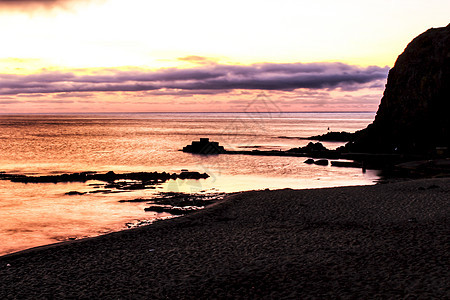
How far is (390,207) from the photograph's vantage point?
21.2 meters

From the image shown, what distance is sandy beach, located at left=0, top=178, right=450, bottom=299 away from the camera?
35.4 ft

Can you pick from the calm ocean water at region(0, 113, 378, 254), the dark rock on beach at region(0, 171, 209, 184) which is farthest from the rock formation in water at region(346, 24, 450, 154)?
the dark rock on beach at region(0, 171, 209, 184)

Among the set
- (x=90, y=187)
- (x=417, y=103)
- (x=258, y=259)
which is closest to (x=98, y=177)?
(x=90, y=187)

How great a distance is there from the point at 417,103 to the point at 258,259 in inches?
2399

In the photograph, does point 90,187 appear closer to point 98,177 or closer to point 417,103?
point 98,177

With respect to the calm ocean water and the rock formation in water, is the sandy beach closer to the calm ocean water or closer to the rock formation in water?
the calm ocean water

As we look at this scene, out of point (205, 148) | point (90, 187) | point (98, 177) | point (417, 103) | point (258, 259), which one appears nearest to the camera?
point (258, 259)

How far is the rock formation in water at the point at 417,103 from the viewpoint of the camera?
63.0m

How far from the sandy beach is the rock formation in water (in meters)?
47.4

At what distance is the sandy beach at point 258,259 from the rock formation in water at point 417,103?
47.4 meters

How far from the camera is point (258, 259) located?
1331cm

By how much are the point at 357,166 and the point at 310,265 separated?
144ft

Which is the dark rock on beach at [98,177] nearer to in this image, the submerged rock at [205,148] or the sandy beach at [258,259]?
the sandy beach at [258,259]

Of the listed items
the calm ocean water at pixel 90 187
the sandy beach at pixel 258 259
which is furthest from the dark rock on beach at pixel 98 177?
the sandy beach at pixel 258 259
